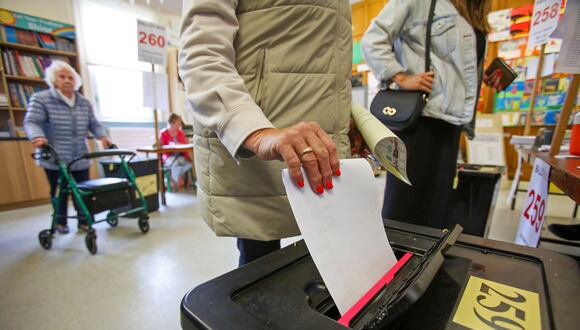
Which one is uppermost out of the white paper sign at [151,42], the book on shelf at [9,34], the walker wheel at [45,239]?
the book on shelf at [9,34]

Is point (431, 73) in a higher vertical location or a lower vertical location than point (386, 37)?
lower

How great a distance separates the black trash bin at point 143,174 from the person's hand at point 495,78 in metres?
2.60

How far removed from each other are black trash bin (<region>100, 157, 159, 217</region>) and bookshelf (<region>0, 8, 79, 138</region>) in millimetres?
1437

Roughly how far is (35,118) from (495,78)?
2775 mm

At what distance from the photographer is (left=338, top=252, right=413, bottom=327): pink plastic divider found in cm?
29

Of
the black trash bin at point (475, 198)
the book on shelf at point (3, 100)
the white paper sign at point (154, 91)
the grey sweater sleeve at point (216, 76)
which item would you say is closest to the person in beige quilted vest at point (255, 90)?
the grey sweater sleeve at point (216, 76)

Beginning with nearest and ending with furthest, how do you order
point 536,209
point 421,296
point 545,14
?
point 421,296
point 536,209
point 545,14

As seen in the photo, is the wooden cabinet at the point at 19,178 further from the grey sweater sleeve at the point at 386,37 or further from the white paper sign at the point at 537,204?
the white paper sign at the point at 537,204

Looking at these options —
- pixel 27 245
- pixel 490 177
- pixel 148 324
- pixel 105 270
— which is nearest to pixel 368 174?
pixel 148 324

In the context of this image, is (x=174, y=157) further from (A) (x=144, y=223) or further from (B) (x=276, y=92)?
(B) (x=276, y=92)

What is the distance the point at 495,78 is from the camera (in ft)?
3.61

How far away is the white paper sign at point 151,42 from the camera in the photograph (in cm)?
237

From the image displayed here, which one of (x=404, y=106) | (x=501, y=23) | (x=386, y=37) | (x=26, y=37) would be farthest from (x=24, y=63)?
(x=501, y=23)

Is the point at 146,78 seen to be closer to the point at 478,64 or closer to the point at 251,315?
the point at 478,64
